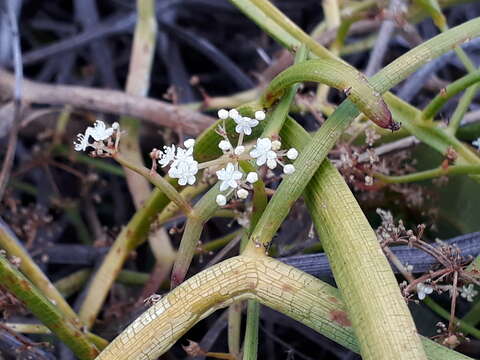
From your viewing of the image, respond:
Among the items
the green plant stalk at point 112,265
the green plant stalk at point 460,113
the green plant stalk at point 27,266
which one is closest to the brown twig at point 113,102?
the green plant stalk at point 112,265

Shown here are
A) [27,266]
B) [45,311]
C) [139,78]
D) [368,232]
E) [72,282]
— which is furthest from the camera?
[139,78]

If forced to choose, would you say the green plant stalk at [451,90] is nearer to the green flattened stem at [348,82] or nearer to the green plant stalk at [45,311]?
the green flattened stem at [348,82]

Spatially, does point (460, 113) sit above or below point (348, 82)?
above

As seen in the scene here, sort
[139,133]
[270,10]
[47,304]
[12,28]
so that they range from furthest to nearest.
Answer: [139,133]
[12,28]
[270,10]
[47,304]

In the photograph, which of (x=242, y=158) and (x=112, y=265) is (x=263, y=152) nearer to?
(x=242, y=158)

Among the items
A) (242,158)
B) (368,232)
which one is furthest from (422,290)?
(242,158)

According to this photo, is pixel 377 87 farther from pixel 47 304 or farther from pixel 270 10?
pixel 47 304

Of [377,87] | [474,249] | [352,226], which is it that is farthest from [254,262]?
[474,249]
